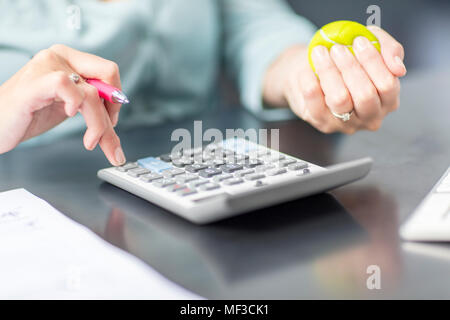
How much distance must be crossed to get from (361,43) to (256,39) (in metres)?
0.42

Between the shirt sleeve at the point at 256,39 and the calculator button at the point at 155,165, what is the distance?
318mm

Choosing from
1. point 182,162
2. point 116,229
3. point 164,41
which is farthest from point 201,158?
point 164,41

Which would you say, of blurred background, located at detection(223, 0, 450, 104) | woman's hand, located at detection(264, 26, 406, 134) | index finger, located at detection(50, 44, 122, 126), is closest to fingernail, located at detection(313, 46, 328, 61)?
woman's hand, located at detection(264, 26, 406, 134)

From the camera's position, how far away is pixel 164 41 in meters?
0.87

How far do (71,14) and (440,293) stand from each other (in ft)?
2.17

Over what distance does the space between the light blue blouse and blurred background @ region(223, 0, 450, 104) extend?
18.8 inches

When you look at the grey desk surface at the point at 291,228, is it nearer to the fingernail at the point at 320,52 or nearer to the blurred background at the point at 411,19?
the fingernail at the point at 320,52

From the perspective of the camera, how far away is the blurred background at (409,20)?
1444 mm

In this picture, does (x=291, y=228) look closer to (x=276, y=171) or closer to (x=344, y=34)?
(x=276, y=171)

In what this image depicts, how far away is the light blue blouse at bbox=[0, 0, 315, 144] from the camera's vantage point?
76cm

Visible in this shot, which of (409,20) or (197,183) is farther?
(409,20)

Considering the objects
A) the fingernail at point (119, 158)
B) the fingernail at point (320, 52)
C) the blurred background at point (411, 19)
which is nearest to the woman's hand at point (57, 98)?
the fingernail at point (119, 158)

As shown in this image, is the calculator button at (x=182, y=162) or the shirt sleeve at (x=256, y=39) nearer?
the calculator button at (x=182, y=162)

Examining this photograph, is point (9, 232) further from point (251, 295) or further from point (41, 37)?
point (41, 37)
